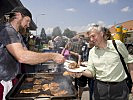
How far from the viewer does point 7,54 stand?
9.72ft

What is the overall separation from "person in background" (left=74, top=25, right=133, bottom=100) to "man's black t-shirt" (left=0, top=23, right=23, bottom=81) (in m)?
1.26

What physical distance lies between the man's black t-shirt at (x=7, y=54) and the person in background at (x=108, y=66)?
1260mm

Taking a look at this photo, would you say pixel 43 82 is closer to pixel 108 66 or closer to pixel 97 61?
pixel 97 61

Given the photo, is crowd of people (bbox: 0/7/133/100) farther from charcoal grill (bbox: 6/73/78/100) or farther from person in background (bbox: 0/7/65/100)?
charcoal grill (bbox: 6/73/78/100)

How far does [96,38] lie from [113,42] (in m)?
0.30

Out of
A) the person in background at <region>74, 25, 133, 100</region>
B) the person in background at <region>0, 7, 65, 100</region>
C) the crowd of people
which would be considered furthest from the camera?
the person in background at <region>74, 25, 133, 100</region>

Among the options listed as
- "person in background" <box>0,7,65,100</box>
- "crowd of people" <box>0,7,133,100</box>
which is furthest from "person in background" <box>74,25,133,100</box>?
"person in background" <box>0,7,65,100</box>

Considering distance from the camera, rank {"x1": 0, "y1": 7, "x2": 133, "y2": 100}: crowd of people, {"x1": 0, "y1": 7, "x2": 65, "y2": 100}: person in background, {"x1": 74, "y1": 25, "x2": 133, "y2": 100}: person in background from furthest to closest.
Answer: {"x1": 74, "y1": 25, "x2": 133, "y2": 100}: person in background, {"x1": 0, "y1": 7, "x2": 133, "y2": 100}: crowd of people, {"x1": 0, "y1": 7, "x2": 65, "y2": 100}: person in background

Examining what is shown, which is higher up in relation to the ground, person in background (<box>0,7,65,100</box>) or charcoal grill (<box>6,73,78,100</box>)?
person in background (<box>0,7,65,100</box>)

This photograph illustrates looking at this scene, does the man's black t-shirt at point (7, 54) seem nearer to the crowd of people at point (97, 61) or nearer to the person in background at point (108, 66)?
the crowd of people at point (97, 61)

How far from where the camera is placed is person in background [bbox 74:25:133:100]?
319 cm

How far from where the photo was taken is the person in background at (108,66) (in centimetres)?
319

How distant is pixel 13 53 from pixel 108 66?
5.03ft

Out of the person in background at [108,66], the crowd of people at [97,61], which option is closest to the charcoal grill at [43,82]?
the crowd of people at [97,61]
